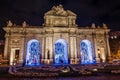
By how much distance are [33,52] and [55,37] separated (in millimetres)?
7442

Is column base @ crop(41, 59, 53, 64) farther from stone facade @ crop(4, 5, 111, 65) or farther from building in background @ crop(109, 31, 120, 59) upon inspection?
building in background @ crop(109, 31, 120, 59)

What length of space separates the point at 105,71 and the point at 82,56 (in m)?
19.8

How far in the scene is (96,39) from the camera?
42.6m

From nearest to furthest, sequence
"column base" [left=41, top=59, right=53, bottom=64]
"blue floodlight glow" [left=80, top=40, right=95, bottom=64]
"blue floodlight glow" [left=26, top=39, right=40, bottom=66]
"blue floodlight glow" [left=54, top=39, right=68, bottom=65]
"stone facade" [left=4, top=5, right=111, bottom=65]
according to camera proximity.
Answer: "column base" [left=41, top=59, right=53, bottom=64] < "stone facade" [left=4, top=5, right=111, bottom=65] < "blue floodlight glow" [left=26, top=39, right=40, bottom=66] < "blue floodlight glow" [left=54, top=39, right=68, bottom=65] < "blue floodlight glow" [left=80, top=40, right=95, bottom=64]

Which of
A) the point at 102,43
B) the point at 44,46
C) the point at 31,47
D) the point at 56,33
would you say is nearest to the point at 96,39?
the point at 102,43

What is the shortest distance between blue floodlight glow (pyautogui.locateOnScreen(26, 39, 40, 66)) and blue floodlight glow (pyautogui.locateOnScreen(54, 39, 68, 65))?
16.1 feet

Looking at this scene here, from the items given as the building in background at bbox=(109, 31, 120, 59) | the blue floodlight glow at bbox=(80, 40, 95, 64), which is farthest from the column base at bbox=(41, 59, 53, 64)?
the building in background at bbox=(109, 31, 120, 59)

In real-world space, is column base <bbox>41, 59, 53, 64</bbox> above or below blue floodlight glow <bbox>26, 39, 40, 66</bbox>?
Result: below

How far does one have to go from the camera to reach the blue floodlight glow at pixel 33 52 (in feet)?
130

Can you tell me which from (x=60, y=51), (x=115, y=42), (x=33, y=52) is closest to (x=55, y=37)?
(x=60, y=51)

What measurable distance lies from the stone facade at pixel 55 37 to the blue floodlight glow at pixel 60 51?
1.05 meters

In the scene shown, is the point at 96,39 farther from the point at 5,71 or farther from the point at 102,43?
the point at 5,71

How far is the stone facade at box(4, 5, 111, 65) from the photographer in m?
38.8

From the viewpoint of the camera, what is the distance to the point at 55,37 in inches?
1590
